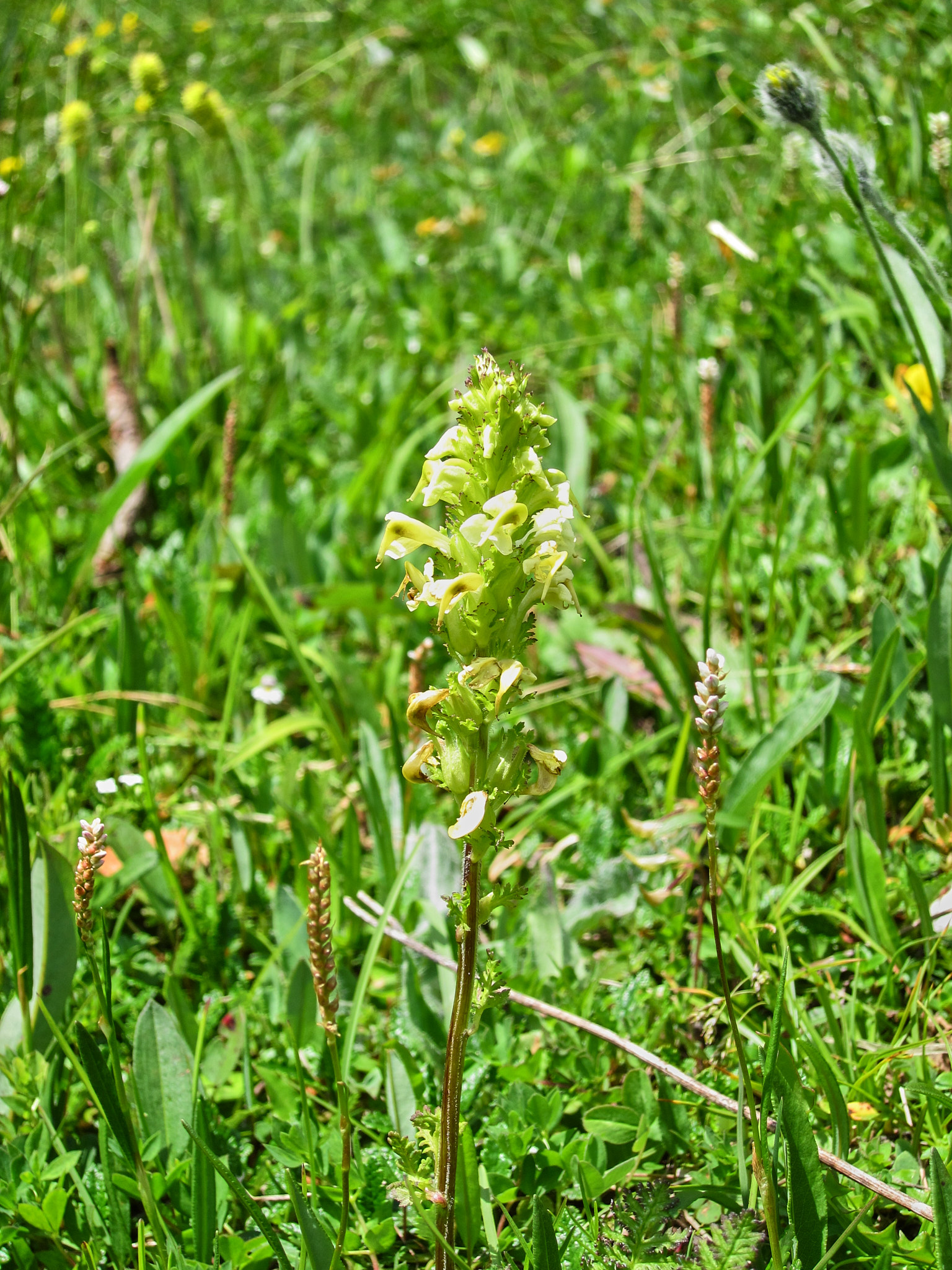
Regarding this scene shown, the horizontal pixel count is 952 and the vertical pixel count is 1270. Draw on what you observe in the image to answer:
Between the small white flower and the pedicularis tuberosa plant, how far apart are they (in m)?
1.40

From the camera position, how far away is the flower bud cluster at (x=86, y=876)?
1.12 m

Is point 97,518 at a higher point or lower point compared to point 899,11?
lower

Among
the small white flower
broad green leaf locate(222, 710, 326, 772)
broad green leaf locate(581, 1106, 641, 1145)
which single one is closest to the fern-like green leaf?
broad green leaf locate(581, 1106, 641, 1145)

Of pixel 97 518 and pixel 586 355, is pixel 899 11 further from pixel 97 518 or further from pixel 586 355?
pixel 97 518

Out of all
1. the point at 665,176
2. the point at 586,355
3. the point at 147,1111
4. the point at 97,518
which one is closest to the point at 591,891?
the point at 147,1111

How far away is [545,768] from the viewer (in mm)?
1143

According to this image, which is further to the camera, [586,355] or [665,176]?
[665,176]

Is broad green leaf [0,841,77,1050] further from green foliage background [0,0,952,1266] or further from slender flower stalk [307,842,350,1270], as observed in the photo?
slender flower stalk [307,842,350,1270]

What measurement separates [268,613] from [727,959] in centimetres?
155

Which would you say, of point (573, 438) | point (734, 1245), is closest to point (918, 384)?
point (573, 438)

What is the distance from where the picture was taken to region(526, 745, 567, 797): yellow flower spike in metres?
1.13

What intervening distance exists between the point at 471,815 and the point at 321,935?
0.25 m

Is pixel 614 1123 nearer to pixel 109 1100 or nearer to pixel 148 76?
pixel 109 1100

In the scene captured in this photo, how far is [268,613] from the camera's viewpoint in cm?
284
